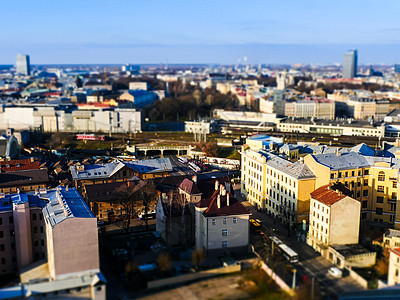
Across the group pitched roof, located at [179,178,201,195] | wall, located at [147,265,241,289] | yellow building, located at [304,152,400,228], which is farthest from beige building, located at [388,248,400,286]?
pitched roof, located at [179,178,201,195]

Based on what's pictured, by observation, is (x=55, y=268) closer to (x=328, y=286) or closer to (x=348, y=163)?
(x=328, y=286)

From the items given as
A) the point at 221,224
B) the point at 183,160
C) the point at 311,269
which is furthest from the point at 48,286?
the point at 183,160

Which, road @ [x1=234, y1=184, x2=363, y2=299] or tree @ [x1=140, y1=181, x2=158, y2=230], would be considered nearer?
road @ [x1=234, y1=184, x2=363, y2=299]

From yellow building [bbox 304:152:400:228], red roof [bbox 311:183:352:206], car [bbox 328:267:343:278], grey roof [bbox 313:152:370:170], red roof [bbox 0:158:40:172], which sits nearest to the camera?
car [bbox 328:267:343:278]

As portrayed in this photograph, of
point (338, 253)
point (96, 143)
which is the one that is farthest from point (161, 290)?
point (96, 143)

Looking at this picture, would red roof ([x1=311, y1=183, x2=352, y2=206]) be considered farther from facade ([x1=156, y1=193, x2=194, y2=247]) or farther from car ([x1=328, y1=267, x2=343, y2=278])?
facade ([x1=156, y1=193, x2=194, y2=247])

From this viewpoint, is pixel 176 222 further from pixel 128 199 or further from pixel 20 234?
pixel 20 234

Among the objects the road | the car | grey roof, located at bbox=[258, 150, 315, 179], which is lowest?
the road
